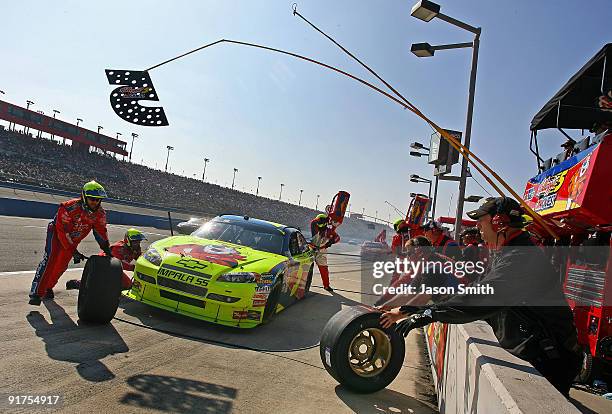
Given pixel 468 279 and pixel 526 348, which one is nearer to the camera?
pixel 526 348

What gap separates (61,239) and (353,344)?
405cm

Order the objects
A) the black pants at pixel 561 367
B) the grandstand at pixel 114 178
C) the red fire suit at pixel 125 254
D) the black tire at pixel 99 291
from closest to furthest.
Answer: the black pants at pixel 561 367
the black tire at pixel 99 291
the red fire suit at pixel 125 254
the grandstand at pixel 114 178

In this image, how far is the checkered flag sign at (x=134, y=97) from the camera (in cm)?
489

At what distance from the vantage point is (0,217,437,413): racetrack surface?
3.25m

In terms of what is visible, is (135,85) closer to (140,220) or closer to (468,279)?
(468,279)

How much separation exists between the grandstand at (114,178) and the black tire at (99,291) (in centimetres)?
3162

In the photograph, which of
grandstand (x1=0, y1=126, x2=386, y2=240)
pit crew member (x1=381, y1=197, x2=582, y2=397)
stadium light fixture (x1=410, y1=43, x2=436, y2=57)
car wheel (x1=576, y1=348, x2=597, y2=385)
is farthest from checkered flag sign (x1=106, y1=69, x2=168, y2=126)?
grandstand (x1=0, y1=126, x2=386, y2=240)

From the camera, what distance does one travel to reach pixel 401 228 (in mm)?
10867

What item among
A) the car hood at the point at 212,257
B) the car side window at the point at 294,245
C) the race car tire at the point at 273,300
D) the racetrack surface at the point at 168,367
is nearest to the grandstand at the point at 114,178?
the car side window at the point at 294,245

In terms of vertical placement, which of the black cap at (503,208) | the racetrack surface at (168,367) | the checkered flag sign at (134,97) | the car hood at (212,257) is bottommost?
the racetrack surface at (168,367)

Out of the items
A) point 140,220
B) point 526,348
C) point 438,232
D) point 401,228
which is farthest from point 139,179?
point 526,348

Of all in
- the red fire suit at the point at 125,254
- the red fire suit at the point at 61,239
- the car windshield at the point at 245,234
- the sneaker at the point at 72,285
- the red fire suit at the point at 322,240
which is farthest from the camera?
the red fire suit at the point at 322,240

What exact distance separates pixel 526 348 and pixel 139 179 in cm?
5802

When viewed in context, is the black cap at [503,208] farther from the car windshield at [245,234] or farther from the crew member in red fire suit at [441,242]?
the car windshield at [245,234]
